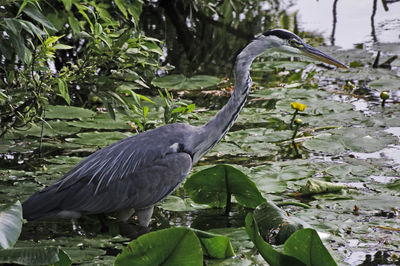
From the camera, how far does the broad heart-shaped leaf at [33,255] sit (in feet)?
7.52

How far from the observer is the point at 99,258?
9.35 ft

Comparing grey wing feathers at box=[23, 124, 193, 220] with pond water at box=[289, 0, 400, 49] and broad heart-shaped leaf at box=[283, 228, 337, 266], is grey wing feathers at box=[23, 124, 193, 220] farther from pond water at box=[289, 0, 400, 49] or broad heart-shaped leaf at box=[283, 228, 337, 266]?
pond water at box=[289, 0, 400, 49]

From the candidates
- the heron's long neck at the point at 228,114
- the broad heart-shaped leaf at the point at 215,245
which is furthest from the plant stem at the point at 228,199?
the broad heart-shaped leaf at the point at 215,245

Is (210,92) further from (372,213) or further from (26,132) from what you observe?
(372,213)

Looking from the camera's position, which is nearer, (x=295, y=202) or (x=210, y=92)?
(x=295, y=202)

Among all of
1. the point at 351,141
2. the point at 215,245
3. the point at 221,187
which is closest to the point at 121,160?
the point at 221,187

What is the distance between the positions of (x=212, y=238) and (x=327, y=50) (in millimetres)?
4423

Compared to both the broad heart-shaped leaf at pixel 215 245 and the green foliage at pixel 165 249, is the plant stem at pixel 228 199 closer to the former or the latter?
the broad heart-shaped leaf at pixel 215 245

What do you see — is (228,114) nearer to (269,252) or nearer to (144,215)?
(144,215)

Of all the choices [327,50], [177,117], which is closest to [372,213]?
[177,117]

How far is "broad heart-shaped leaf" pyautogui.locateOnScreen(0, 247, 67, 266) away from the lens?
229 centimetres

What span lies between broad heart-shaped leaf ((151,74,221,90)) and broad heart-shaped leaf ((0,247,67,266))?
10.9 ft

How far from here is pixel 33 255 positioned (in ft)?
7.64

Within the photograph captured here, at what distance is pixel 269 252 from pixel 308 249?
167mm
